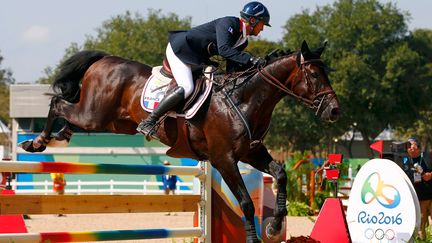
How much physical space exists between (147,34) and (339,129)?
22277mm

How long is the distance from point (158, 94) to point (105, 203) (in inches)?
46.0

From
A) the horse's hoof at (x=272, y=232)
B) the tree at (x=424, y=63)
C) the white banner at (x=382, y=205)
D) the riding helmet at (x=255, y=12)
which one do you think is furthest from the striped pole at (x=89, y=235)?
the tree at (x=424, y=63)

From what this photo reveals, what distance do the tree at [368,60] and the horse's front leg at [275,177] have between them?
150 feet

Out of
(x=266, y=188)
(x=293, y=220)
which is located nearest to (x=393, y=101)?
(x=293, y=220)

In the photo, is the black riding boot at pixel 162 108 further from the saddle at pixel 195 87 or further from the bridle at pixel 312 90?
the bridle at pixel 312 90

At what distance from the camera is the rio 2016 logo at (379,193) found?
8415mm

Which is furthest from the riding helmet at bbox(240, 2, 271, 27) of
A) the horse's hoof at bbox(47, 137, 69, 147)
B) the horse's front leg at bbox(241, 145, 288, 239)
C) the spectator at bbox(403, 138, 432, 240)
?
the spectator at bbox(403, 138, 432, 240)

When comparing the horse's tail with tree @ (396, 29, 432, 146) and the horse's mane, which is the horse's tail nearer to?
the horse's mane

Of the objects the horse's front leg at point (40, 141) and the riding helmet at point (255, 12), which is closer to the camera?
the riding helmet at point (255, 12)

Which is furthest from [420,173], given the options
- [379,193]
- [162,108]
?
[162,108]

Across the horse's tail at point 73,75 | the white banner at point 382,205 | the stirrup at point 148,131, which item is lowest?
the white banner at point 382,205

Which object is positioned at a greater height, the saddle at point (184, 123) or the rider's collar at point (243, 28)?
the rider's collar at point (243, 28)

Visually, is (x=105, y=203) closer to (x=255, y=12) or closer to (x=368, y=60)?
(x=255, y=12)

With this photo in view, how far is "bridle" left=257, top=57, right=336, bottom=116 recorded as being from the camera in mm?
6767
